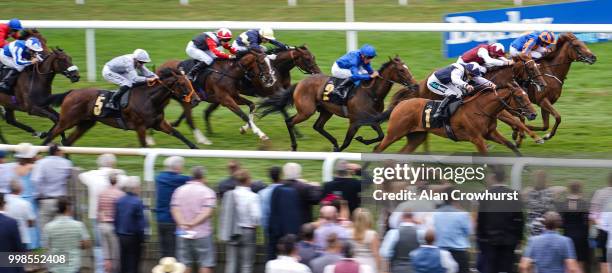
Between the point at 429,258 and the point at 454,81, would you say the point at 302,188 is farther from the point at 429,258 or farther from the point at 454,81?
the point at 454,81

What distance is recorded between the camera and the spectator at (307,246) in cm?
828

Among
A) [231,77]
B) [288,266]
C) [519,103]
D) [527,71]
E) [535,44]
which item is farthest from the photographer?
[231,77]

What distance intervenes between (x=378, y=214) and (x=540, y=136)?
5.76 meters

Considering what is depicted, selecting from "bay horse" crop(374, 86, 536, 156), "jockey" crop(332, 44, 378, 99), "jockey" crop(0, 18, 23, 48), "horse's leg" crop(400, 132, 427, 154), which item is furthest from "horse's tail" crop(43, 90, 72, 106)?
"horse's leg" crop(400, 132, 427, 154)

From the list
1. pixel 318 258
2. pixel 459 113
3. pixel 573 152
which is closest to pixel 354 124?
pixel 459 113

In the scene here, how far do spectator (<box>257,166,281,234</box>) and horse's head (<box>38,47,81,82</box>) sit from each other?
587cm

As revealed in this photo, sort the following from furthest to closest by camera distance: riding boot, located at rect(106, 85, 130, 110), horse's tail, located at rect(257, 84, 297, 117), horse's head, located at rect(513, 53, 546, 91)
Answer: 1. horse's tail, located at rect(257, 84, 297, 117)
2. riding boot, located at rect(106, 85, 130, 110)
3. horse's head, located at rect(513, 53, 546, 91)

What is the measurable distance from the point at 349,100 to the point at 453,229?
5258mm

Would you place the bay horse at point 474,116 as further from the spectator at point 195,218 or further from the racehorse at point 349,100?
the spectator at point 195,218

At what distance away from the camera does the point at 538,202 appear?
28.1 ft

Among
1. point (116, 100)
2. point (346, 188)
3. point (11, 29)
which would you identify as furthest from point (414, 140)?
point (11, 29)

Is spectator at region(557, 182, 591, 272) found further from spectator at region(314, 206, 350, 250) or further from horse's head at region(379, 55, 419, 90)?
horse's head at region(379, 55, 419, 90)

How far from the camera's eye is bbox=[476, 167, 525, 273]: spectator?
856 centimetres

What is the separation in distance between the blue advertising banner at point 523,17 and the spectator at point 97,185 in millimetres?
7915
